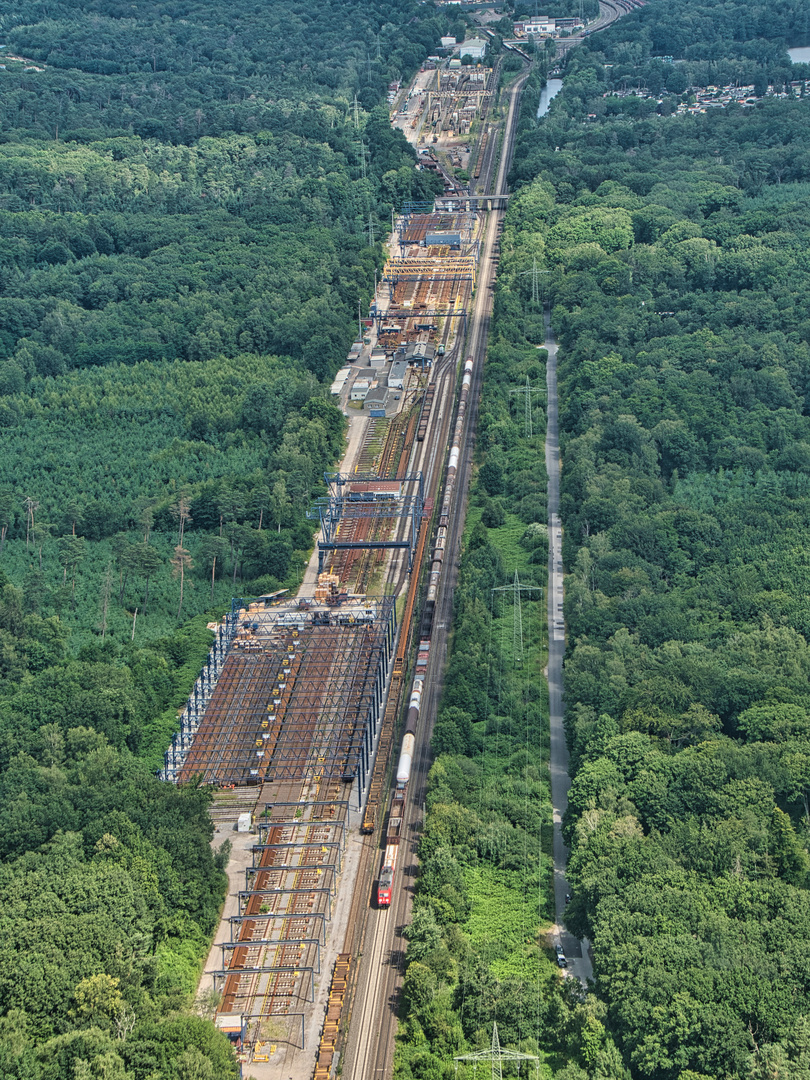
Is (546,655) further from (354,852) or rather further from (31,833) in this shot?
(31,833)

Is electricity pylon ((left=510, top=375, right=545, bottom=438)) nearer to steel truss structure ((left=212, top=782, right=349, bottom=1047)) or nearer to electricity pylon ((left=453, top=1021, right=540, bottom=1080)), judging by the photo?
steel truss structure ((left=212, top=782, right=349, bottom=1047))

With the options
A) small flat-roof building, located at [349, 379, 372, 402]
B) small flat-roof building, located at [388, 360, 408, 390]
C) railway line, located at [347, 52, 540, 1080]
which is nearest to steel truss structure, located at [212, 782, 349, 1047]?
railway line, located at [347, 52, 540, 1080]

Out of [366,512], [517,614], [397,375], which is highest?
[397,375]

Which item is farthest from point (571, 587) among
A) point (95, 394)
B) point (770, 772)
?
point (95, 394)

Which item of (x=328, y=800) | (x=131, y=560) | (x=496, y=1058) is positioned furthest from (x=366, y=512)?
(x=496, y=1058)

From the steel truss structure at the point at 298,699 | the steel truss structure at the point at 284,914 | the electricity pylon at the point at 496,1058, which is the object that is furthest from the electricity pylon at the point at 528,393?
the electricity pylon at the point at 496,1058

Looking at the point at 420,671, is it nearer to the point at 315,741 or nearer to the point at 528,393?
the point at 315,741
